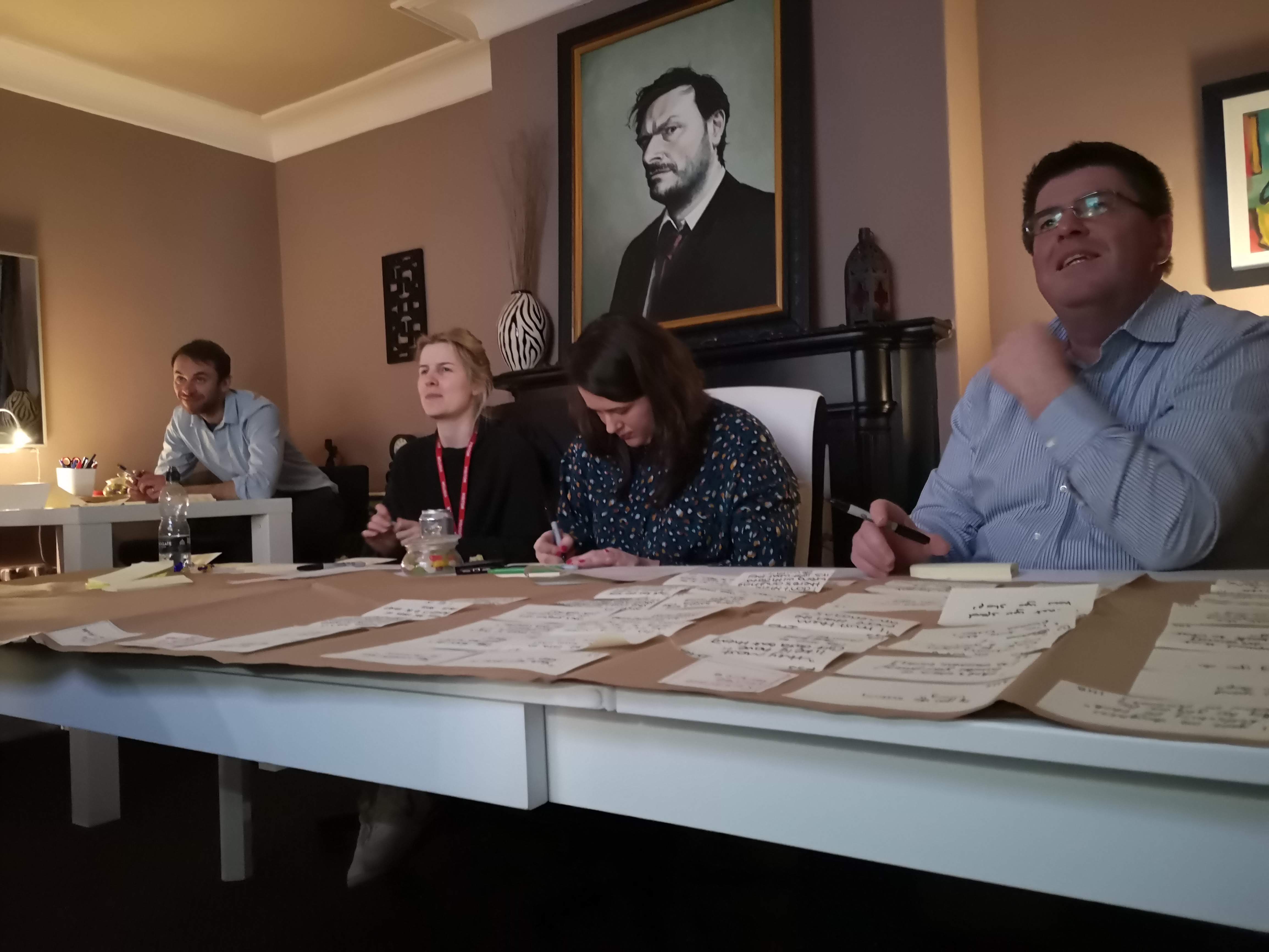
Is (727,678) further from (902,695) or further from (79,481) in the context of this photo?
(79,481)

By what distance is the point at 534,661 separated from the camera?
1.89 feet

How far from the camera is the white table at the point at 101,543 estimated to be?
1778 mm

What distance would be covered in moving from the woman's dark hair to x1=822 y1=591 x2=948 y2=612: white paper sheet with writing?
0.87m

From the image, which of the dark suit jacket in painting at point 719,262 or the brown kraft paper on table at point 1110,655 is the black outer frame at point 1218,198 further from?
the brown kraft paper on table at point 1110,655

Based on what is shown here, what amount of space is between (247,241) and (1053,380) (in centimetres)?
429

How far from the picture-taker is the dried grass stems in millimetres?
3402

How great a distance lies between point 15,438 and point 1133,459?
3929 millimetres

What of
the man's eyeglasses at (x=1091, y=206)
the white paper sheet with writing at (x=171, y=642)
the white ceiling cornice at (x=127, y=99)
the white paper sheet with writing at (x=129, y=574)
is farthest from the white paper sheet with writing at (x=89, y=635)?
the white ceiling cornice at (x=127, y=99)

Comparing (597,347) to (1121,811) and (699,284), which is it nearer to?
(699,284)

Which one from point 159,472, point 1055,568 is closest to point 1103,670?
point 1055,568

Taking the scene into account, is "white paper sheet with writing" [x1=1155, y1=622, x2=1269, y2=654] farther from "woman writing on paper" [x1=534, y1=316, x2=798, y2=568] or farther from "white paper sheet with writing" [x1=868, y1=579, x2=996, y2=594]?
"woman writing on paper" [x1=534, y1=316, x2=798, y2=568]

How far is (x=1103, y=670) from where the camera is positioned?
495 mm


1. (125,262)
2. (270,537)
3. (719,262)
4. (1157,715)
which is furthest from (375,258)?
(1157,715)

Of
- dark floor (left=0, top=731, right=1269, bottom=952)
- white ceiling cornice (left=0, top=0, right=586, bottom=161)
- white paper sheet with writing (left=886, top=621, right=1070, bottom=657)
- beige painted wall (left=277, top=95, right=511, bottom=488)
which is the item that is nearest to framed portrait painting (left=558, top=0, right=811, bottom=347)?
white ceiling cornice (left=0, top=0, right=586, bottom=161)
